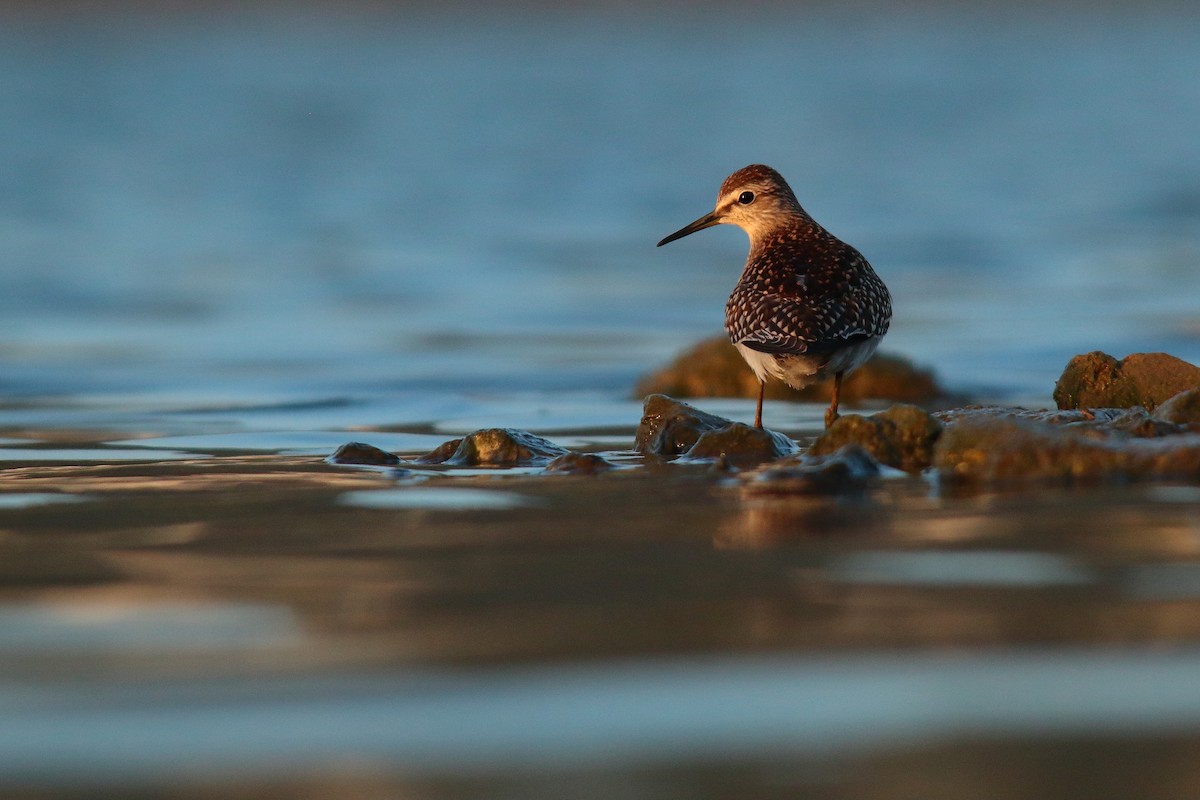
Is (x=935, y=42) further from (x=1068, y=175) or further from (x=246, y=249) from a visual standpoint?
(x=246, y=249)

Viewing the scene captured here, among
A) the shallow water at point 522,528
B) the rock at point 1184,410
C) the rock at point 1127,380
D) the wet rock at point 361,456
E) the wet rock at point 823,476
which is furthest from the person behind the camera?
the rock at point 1127,380

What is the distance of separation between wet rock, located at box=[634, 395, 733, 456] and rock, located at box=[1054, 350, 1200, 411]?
56.4 inches

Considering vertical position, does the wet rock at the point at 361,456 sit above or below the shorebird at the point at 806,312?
below

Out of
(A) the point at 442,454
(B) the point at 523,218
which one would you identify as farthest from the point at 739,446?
(B) the point at 523,218

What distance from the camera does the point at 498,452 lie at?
620cm

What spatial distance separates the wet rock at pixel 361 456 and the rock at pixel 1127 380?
2.69 metres

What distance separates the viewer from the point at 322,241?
60.6ft

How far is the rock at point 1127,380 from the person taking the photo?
267 inches

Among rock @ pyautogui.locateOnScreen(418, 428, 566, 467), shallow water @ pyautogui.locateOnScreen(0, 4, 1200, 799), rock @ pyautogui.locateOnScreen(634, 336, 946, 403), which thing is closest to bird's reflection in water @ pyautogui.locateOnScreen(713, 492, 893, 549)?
shallow water @ pyautogui.locateOnScreen(0, 4, 1200, 799)

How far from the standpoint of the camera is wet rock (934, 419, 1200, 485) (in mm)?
5238

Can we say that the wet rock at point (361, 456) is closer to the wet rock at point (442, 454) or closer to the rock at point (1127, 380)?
the wet rock at point (442, 454)

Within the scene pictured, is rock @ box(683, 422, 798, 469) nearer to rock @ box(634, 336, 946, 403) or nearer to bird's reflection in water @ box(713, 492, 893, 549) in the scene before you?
bird's reflection in water @ box(713, 492, 893, 549)

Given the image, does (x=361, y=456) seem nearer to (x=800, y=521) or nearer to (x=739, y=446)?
(x=739, y=446)

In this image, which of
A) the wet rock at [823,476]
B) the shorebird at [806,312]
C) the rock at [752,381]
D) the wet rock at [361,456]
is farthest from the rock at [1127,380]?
the wet rock at [361,456]
